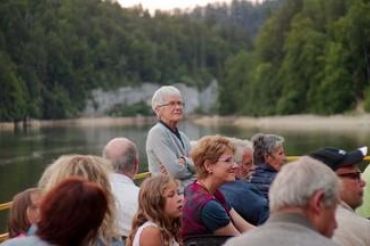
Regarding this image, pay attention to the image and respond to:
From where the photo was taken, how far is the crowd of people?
2.55m

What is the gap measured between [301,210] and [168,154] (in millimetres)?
2593

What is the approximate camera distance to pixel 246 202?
14.9 ft

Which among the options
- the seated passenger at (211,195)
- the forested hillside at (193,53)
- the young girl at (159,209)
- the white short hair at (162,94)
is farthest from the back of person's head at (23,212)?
the forested hillside at (193,53)

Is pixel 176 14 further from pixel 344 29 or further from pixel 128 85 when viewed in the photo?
pixel 344 29

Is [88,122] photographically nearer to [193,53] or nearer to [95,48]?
[95,48]

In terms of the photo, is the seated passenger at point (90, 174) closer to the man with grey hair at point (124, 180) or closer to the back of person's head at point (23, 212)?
the back of person's head at point (23, 212)

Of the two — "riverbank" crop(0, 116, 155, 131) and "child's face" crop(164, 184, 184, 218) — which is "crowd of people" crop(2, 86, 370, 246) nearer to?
Answer: "child's face" crop(164, 184, 184, 218)

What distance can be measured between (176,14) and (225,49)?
15400 mm

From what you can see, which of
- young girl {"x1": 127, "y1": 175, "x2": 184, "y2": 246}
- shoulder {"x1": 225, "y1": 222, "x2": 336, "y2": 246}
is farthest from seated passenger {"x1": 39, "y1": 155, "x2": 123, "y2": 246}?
shoulder {"x1": 225, "y1": 222, "x2": 336, "y2": 246}

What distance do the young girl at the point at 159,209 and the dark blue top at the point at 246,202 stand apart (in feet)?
2.27

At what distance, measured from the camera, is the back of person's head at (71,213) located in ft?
8.53

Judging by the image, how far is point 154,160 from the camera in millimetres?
5191

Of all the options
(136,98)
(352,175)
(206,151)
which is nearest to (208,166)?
(206,151)

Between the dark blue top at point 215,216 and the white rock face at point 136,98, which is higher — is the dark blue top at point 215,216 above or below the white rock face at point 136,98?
above
